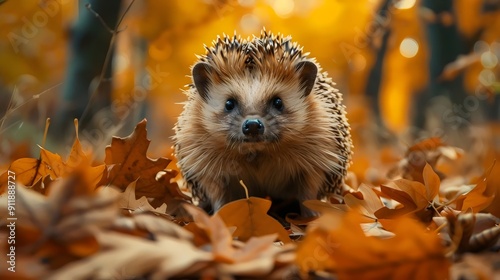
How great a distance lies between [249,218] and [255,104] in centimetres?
86

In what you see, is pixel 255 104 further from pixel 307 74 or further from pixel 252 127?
pixel 307 74

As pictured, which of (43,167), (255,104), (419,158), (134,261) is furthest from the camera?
(419,158)

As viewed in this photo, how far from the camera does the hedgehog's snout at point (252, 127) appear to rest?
2592 millimetres

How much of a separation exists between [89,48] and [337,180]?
270 cm

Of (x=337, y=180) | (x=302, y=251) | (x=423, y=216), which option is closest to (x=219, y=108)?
(x=337, y=180)

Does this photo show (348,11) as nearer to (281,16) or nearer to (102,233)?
(281,16)

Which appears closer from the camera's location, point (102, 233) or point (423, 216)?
point (102, 233)

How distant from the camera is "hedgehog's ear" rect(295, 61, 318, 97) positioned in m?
2.93

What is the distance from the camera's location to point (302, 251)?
4.91 ft

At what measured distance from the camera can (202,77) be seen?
9.83 ft

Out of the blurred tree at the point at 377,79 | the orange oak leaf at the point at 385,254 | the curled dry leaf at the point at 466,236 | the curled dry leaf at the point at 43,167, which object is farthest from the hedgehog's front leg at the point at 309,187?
the blurred tree at the point at 377,79

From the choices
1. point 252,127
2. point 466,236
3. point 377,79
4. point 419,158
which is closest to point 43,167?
point 252,127

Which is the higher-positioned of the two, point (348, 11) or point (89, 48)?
point (348, 11)

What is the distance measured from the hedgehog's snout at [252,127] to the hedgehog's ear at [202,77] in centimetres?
48
